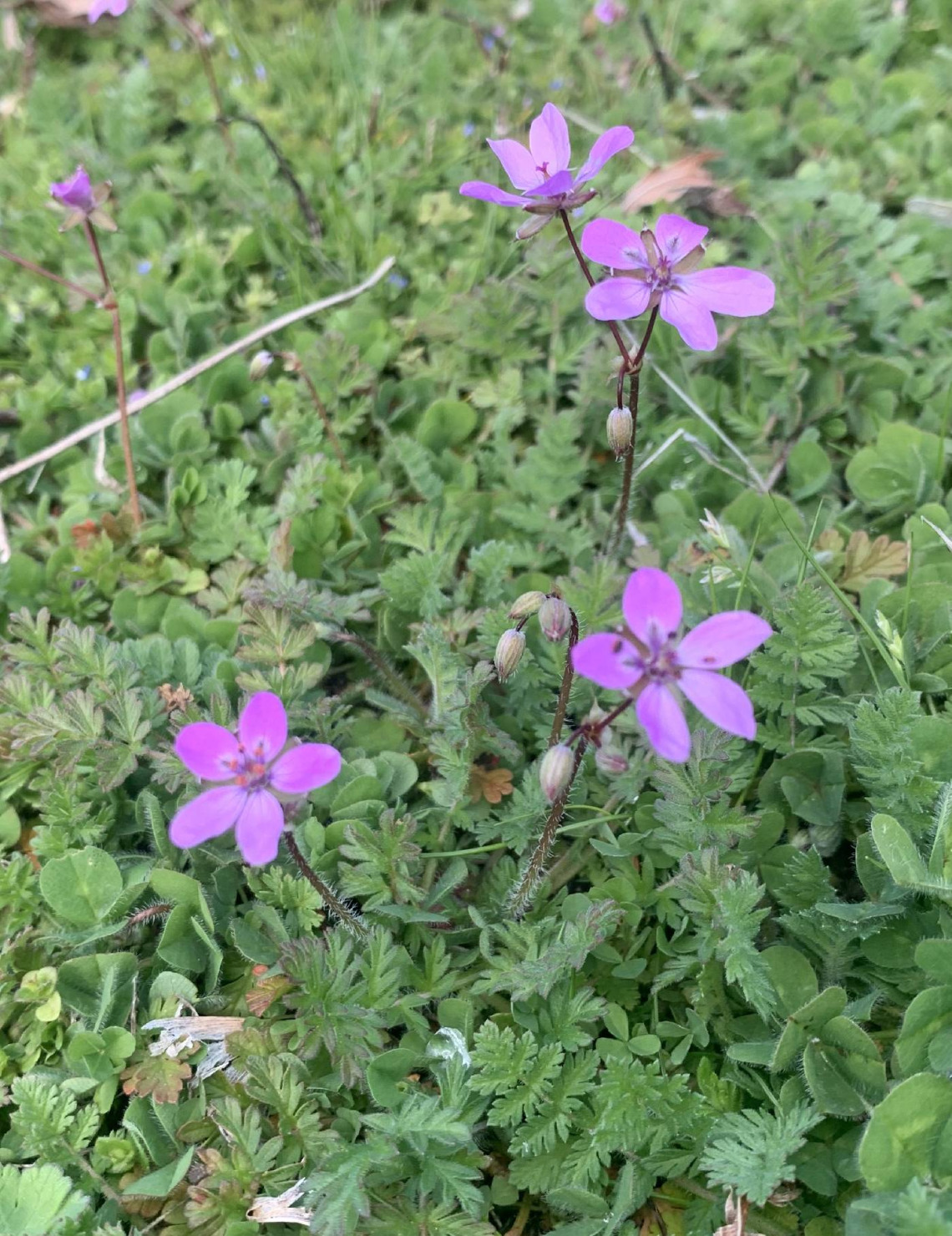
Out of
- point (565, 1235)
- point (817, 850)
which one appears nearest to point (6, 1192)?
point (565, 1235)

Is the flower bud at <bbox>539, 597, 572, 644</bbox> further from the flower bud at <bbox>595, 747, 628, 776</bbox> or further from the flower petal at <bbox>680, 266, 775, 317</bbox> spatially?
the flower petal at <bbox>680, 266, 775, 317</bbox>

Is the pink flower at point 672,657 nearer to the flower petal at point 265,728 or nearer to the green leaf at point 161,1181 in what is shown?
the flower petal at point 265,728

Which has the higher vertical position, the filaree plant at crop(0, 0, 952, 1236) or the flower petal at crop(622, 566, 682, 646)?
the flower petal at crop(622, 566, 682, 646)

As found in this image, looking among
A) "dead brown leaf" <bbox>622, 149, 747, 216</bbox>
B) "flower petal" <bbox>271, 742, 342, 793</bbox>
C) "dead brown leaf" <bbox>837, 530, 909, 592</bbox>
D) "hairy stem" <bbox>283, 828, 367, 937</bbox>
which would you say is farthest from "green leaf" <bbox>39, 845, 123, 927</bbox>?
"dead brown leaf" <bbox>622, 149, 747, 216</bbox>

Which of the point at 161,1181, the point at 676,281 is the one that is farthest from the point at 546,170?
→ the point at 161,1181

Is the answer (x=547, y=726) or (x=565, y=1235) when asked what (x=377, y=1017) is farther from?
(x=547, y=726)

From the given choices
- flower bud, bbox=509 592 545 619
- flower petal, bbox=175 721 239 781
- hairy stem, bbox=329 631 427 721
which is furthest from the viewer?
hairy stem, bbox=329 631 427 721

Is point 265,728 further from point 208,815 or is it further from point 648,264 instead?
point 648,264
